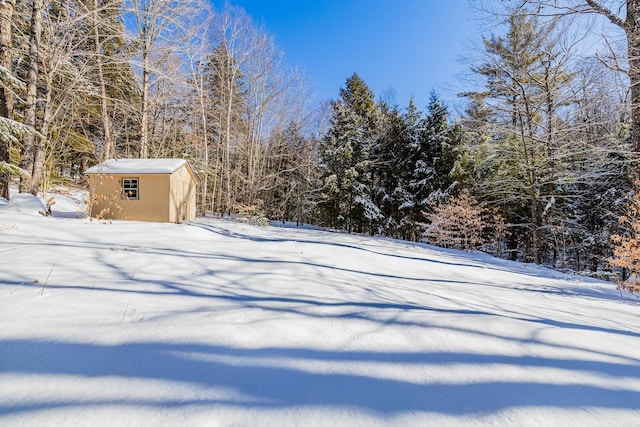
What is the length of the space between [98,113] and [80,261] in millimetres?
13290

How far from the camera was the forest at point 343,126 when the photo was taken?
7000mm

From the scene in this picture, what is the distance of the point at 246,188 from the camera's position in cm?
1666

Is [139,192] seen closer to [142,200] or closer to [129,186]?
[142,200]

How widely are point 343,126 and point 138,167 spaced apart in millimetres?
Result: 10400

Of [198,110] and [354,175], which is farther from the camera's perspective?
[354,175]

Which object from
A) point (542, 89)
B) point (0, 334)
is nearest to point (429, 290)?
point (0, 334)

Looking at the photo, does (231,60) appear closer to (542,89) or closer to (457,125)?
(457,125)

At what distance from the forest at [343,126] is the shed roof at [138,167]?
122 cm

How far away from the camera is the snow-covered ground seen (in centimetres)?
107

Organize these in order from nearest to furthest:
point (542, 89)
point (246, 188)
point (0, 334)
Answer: point (0, 334) < point (542, 89) < point (246, 188)

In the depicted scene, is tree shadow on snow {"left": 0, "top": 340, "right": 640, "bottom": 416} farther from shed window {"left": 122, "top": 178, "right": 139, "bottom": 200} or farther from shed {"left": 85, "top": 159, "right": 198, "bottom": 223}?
shed window {"left": 122, "top": 178, "right": 139, "bottom": 200}

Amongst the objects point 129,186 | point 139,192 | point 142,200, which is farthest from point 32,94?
point 142,200

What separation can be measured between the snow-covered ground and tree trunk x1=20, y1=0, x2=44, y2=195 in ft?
20.6

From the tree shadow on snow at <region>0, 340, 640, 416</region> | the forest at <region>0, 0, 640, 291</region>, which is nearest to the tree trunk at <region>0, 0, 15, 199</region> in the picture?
the forest at <region>0, 0, 640, 291</region>
